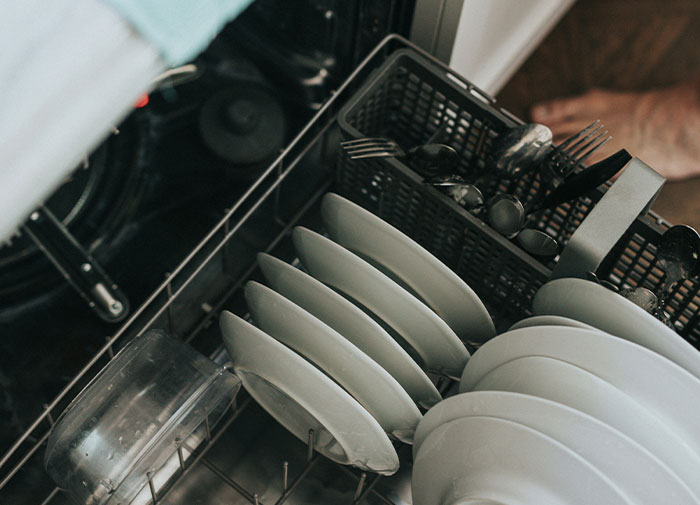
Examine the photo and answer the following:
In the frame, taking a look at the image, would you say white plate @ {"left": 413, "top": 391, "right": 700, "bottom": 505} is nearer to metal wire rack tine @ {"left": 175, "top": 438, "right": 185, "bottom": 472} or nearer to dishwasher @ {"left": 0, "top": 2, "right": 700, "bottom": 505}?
dishwasher @ {"left": 0, "top": 2, "right": 700, "bottom": 505}

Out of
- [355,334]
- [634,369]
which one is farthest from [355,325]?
[634,369]

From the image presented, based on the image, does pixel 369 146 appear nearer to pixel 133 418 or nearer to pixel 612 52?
pixel 133 418

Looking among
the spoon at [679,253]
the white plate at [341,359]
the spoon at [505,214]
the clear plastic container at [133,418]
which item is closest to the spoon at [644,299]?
the spoon at [679,253]

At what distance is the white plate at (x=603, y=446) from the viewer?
610 mm

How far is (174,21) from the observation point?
0.56m

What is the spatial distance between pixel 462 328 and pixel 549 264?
0.13 m

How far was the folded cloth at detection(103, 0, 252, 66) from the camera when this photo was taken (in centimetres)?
54

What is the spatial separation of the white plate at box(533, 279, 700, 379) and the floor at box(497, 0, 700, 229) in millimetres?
701

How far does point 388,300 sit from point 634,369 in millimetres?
219

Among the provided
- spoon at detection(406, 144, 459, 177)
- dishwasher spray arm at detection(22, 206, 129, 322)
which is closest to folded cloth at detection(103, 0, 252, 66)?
spoon at detection(406, 144, 459, 177)

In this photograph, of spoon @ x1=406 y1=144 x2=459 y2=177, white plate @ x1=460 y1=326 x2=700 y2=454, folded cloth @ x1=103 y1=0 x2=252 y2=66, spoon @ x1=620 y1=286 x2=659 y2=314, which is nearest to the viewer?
folded cloth @ x1=103 y1=0 x2=252 y2=66

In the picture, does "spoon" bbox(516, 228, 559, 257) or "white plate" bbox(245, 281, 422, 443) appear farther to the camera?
"spoon" bbox(516, 228, 559, 257)

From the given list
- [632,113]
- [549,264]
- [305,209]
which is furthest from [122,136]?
[632,113]

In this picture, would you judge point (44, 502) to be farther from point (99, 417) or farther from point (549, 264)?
point (549, 264)
